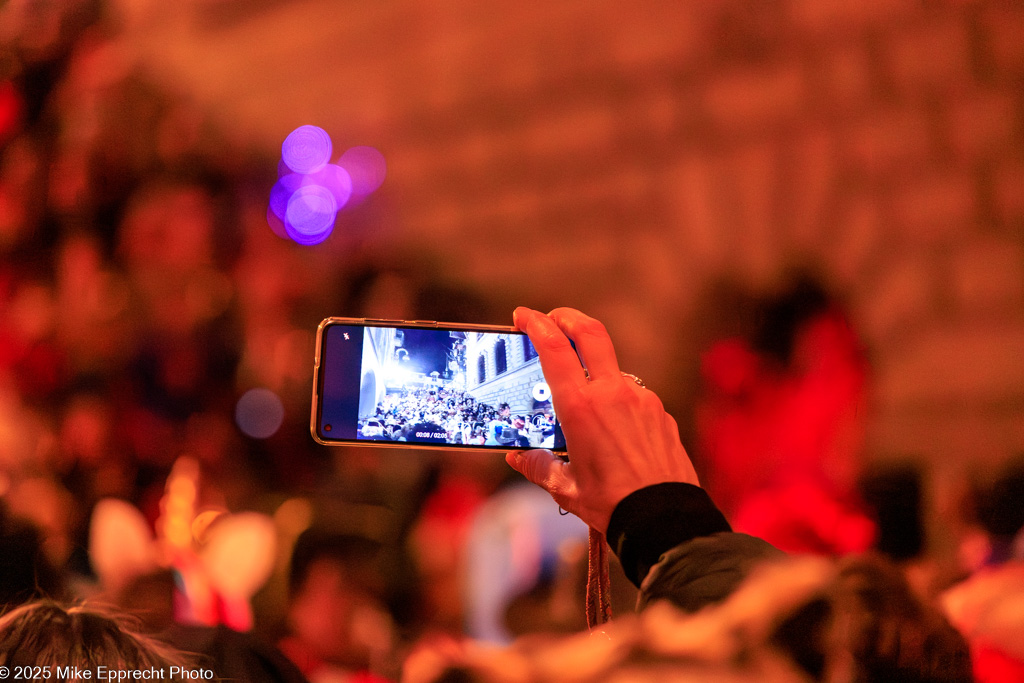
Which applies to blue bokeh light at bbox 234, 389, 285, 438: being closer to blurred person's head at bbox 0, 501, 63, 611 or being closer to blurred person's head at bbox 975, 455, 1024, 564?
blurred person's head at bbox 0, 501, 63, 611

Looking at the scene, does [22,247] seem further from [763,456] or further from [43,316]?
[763,456]

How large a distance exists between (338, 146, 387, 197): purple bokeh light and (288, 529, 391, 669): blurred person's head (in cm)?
53

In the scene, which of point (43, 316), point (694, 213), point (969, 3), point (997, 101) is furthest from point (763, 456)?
point (43, 316)

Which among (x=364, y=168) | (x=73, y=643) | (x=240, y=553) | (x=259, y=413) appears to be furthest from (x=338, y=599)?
(x=364, y=168)

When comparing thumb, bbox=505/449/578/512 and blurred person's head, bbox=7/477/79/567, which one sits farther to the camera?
blurred person's head, bbox=7/477/79/567

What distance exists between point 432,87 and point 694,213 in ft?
1.51

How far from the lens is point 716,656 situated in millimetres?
223

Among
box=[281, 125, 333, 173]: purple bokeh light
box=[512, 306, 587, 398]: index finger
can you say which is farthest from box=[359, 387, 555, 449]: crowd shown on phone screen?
box=[281, 125, 333, 173]: purple bokeh light

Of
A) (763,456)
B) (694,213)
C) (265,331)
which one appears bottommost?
(763,456)

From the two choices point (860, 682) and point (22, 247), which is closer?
point (860, 682)

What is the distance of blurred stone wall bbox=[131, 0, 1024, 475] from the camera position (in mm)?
857

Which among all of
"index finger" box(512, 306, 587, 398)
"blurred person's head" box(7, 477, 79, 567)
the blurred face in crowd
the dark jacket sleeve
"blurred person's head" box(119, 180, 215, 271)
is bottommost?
the blurred face in crowd

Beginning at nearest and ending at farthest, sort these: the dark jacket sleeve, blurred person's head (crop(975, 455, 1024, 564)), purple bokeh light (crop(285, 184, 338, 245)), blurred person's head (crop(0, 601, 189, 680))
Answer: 1. the dark jacket sleeve
2. blurred person's head (crop(0, 601, 189, 680))
3. blurred person's head (crop(975, 455, 1024, 564))
4. purple bokeh light (crop(285, 184, 338, 245))

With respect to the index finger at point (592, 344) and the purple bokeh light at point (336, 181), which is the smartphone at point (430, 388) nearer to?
the index finger at point (592, 344)
